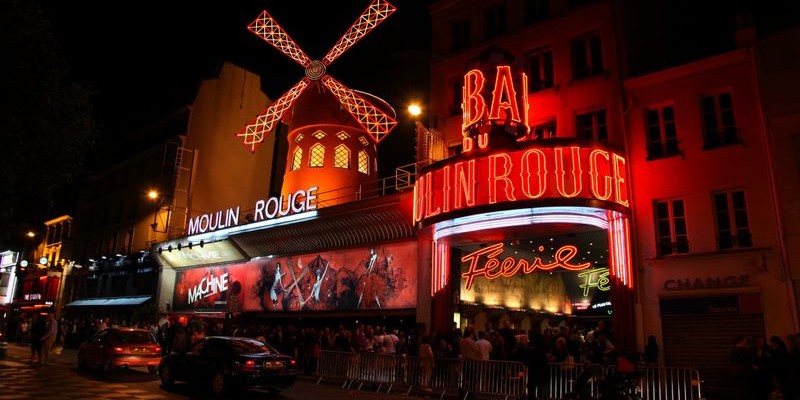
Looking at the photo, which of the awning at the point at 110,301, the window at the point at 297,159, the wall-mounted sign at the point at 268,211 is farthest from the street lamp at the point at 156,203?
the window at the point at 297,159

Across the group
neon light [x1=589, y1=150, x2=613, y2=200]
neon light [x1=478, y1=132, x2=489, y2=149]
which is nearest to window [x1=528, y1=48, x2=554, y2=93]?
neon light [x1=478, y1=132, x2=489, y2=149]

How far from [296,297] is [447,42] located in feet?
37.6

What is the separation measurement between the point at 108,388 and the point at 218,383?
2.55 metres

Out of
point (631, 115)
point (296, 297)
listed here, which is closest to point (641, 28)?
point (631, 115)

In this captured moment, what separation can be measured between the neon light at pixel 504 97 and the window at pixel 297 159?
12.6m

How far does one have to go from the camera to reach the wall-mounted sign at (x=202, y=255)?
2625 cm

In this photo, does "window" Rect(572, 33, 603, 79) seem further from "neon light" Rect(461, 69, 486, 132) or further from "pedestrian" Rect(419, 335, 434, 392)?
"pedestrian" Rect(419, 335, 434, 392)

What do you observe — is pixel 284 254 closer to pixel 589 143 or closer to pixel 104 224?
pixel 589 143

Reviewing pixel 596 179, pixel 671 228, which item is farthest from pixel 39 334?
pixel 671 228

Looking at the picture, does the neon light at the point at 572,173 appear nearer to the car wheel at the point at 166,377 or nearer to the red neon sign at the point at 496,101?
the red neon sign at the point at 496,101

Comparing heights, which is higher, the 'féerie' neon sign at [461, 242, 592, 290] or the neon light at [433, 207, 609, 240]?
the neon light at [433, 207, 609, 240]

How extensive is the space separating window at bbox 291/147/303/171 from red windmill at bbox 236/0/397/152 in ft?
5.29

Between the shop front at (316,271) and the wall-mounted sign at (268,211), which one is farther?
the wall-mounted sign at (268,211)

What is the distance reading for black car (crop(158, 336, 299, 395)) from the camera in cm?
1165
